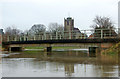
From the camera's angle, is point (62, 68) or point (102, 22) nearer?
point (62, 68)

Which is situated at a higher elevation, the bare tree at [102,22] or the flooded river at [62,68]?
the bare tree at [102,22]

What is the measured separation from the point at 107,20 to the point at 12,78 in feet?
120

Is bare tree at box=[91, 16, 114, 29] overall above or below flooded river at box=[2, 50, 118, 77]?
above

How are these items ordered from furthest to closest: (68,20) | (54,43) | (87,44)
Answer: (68,20) → (54,43) → (87,44)

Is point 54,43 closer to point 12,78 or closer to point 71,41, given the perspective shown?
point 71,41

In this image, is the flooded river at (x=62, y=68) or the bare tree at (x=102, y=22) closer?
the flooded river at (x=62, y=68)

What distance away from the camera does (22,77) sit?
892 centimetres

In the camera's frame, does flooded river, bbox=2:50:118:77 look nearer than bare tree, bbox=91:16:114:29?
Yes

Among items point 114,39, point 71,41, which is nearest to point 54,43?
point 71,41

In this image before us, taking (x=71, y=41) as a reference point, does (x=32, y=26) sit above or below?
above

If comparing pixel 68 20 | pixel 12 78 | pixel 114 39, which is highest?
pixel 68 20

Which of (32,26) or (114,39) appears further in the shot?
(32,26)

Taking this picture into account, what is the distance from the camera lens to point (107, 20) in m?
42.6

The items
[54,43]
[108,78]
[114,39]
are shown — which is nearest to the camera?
[108,78]
